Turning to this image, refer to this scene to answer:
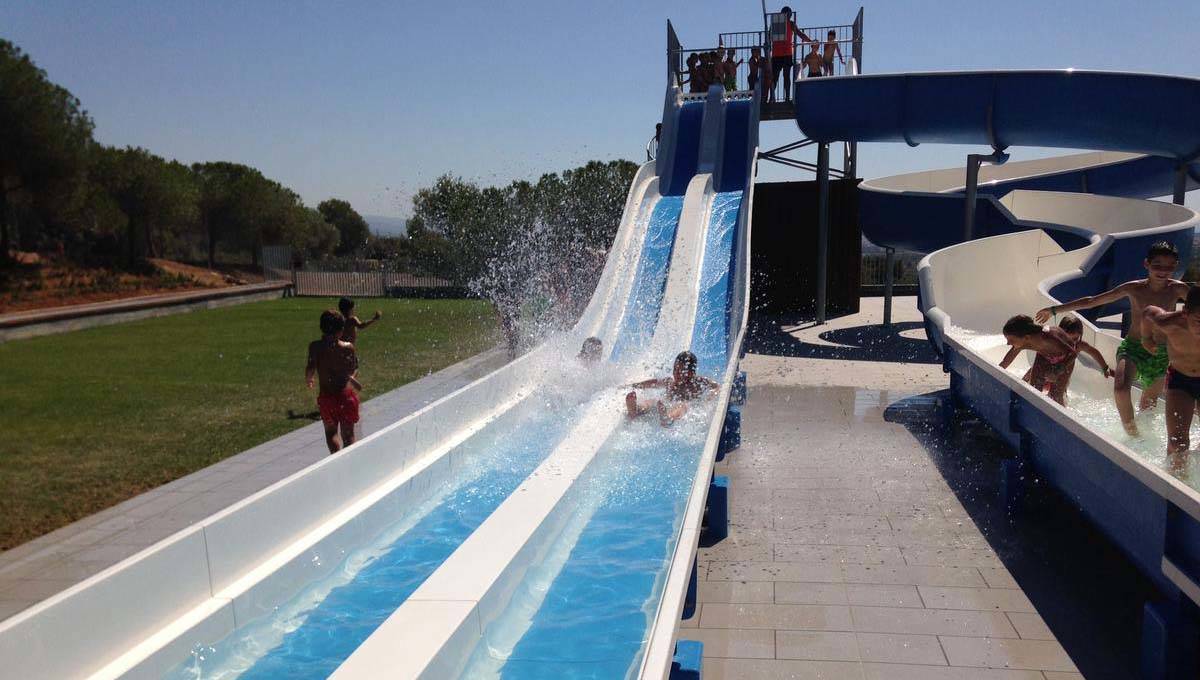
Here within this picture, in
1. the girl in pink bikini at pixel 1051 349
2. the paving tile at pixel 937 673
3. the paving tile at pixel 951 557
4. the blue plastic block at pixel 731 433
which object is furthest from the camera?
the blue plastic block at pixel 731 433

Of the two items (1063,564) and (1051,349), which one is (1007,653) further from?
(1051,349)

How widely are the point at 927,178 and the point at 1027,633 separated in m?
14.9

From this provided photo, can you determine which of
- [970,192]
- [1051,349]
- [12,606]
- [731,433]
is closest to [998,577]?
[1051,349]

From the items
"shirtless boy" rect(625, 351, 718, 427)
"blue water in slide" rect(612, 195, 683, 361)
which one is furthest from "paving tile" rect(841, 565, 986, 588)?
"blue water in slide" rect(612, 195, 683, 361)

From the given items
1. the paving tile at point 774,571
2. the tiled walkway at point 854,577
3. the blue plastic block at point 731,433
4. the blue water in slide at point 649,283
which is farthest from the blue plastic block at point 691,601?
the blue water in slide at point 649,283

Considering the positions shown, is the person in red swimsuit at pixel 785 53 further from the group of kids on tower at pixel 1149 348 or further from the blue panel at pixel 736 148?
the group of kids on tower at pixel 1149 348

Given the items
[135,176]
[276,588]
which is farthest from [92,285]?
[276,588]

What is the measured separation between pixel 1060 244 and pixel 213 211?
32204mm

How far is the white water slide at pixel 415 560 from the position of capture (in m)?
3.12

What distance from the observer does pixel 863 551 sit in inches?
177

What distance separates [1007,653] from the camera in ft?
11.1

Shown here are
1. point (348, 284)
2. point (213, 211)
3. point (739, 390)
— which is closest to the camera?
point (739, 390)

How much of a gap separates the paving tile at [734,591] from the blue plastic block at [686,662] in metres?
0.96

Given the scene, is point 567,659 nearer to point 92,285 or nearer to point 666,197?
point 666,197
